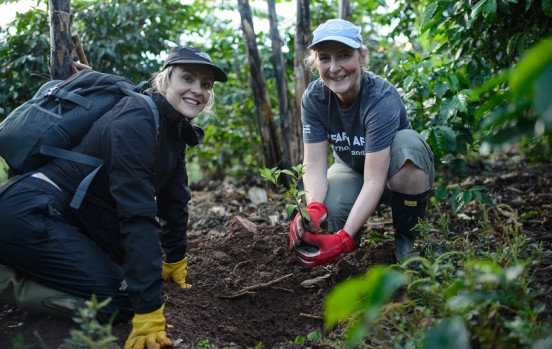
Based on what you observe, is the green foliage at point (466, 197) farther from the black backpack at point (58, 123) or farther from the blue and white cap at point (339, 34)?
the black backpack at point (58, 123)

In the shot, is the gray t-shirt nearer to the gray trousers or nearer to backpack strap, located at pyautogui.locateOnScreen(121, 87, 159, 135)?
the gray trousers

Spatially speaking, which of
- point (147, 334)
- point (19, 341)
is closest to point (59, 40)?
point (147, 334)

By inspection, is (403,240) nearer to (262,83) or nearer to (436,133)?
(436,133)

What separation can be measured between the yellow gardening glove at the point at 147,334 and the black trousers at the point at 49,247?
200 millimetres

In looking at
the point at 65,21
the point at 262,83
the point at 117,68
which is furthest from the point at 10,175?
the point at 262,83

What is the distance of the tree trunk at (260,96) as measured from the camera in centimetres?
515

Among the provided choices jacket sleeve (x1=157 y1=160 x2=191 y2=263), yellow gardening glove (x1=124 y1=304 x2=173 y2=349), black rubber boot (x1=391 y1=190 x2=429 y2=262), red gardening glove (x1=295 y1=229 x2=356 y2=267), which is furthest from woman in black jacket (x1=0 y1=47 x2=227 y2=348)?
black rubber boot (x1=391 y1=190 x2=429 y2=262)

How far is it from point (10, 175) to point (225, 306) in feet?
4.42

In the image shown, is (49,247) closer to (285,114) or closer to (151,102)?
(151,102)

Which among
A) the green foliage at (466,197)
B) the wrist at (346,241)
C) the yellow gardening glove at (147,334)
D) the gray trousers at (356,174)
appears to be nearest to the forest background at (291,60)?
the green foliage at (466,197)

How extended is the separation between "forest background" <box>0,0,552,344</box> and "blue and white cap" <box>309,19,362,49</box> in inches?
26.8

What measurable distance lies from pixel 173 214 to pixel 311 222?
0.80m

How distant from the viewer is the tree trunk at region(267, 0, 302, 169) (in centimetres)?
531

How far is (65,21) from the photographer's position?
339cm
